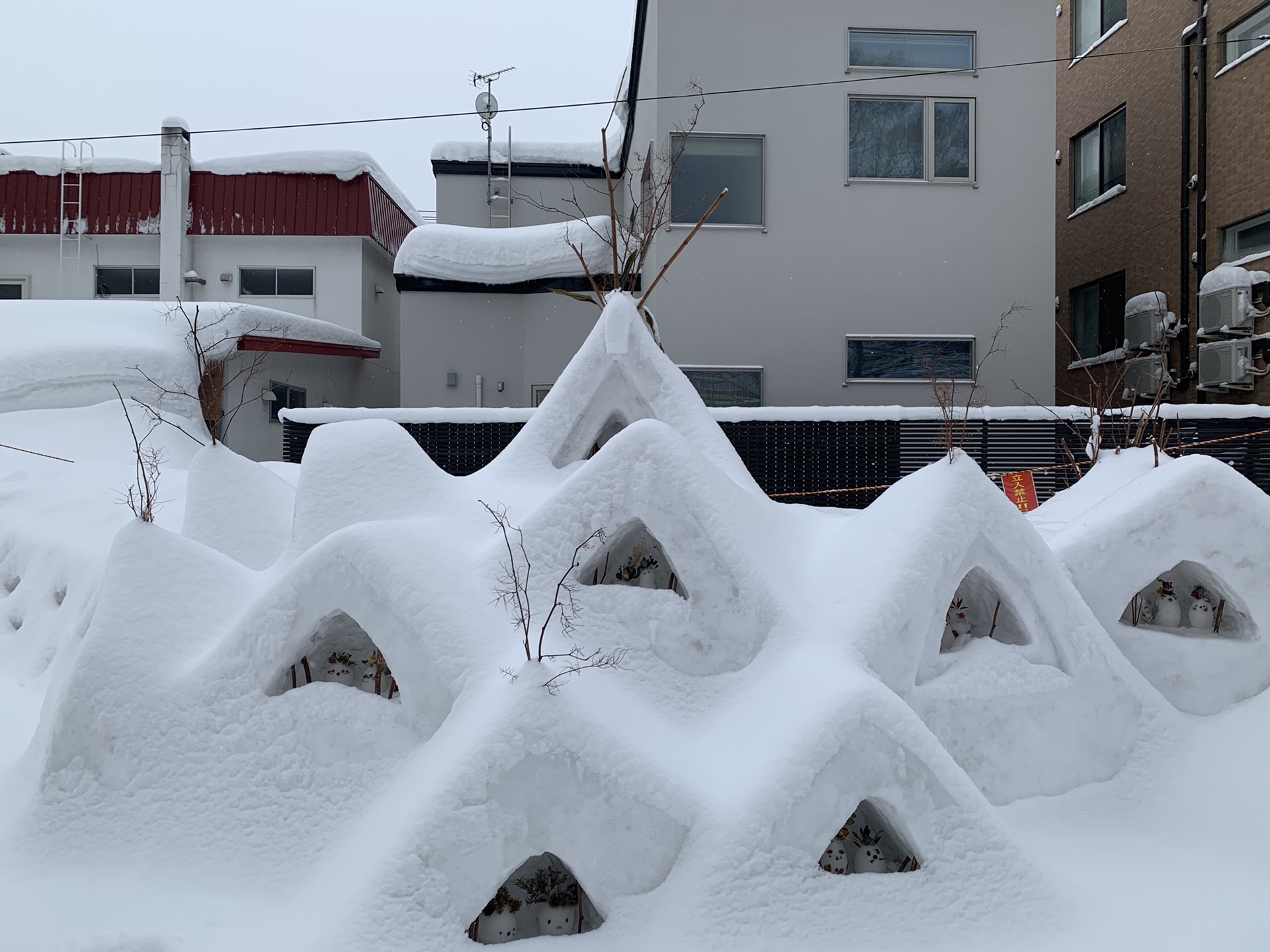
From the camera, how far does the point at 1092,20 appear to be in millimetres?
17359

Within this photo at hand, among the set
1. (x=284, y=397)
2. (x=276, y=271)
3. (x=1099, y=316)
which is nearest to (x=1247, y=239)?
(x=1099, y=316)

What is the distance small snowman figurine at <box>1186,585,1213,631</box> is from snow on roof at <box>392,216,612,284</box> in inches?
384

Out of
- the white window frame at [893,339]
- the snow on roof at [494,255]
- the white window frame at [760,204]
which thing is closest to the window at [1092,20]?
the white window frame at [893,339]

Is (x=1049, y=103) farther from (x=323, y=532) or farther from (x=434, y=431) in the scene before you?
(x=323, y=532)

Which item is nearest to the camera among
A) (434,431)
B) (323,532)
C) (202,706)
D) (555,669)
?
(555,669)

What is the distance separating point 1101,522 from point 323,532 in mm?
4623

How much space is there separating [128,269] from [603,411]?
1627cm

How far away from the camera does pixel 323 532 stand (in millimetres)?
5285

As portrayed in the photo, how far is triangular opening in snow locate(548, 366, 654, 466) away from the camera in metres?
6.26

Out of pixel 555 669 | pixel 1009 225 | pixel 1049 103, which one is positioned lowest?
pixel 555 669

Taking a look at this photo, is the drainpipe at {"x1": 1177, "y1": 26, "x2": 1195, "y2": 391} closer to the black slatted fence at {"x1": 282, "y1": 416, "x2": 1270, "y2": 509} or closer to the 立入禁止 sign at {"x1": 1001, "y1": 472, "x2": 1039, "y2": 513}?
the black slatted fence at {"x1": 282, "y1": 416, "x2": 1270, "y2": 509}

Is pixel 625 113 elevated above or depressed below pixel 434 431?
above

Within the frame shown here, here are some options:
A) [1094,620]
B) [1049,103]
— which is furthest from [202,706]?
[1049,103]

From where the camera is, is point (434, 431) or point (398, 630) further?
point (434, 431)
